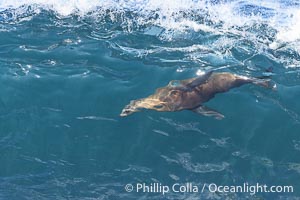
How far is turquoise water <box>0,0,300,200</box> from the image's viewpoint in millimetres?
6762

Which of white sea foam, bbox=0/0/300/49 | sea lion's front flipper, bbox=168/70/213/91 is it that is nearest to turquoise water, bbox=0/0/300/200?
white sea foam, bbox=0/0/300/49

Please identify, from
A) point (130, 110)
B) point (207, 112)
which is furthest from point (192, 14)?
point (207, 112)

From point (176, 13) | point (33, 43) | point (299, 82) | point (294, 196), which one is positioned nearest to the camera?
point (294, 196)

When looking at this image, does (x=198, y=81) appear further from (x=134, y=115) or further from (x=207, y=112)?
(x=134, y=115)

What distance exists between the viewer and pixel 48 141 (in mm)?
7188

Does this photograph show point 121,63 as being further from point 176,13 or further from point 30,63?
point 176,13

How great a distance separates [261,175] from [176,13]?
4593 millimetres

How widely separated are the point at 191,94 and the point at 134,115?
99 cm

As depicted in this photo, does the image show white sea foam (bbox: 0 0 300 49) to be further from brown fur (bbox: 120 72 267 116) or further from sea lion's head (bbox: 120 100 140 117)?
sea lion's head (bbox: 120 100 140 117)

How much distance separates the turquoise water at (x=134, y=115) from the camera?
6762 mm

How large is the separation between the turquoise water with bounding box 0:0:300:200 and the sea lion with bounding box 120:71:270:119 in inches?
7.2

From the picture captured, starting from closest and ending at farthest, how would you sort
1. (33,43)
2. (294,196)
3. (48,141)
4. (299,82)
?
1. (294,196)
2. (48,141)
3. (299,82)
4. (33,43)

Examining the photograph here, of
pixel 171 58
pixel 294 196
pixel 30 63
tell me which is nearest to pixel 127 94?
pixel 171 58

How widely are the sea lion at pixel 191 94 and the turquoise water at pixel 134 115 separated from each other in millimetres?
182
